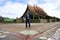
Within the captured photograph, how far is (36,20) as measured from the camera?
3108 cm

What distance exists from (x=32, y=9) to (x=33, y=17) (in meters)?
2.98

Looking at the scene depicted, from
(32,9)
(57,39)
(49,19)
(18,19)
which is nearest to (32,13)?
(32,9)

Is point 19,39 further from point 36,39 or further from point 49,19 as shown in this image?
point 49,19

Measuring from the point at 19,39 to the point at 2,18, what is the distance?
721 inches

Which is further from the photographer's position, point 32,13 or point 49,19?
point 49,19

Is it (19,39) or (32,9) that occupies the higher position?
(32,9)

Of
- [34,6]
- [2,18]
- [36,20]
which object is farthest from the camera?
[34,6]

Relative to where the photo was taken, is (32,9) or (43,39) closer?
(43,39)

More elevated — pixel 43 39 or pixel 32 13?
pixel 32 13

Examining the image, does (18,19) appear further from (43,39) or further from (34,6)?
(43,39)

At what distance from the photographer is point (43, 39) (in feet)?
35.1

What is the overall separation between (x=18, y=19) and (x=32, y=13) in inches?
146

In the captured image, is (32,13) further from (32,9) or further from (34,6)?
(34,6)

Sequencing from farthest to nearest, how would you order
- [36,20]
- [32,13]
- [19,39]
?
[32,13]
[36,20]
[19,39]
